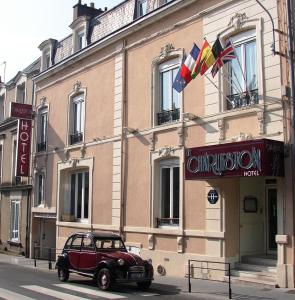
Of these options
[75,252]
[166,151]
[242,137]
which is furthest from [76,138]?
[242,137]

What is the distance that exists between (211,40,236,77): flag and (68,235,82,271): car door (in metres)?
6.17

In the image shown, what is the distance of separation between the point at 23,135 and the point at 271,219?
49.2ft

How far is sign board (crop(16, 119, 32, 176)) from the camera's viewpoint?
2569cm

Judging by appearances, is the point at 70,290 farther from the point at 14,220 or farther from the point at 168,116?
the point at 14,220

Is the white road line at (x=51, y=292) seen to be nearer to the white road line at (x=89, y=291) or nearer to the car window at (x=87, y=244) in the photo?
the white road line at (x=89, y=291)

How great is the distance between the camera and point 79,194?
2278 centimetres

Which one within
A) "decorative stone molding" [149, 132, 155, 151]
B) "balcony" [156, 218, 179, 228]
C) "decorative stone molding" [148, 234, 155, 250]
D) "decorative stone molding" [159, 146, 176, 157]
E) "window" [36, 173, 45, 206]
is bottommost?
"decorative stone molding" [148, 234, 155, 250]

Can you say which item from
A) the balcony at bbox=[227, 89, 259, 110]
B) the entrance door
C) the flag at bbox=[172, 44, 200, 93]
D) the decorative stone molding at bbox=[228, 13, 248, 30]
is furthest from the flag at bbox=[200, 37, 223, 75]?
the entrance door

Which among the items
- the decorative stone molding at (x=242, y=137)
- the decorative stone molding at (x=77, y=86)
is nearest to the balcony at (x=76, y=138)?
the decorative stone molding at (x=77, y=86)

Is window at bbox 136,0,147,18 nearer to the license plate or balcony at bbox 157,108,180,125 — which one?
balcony at bbox 157,108,180,125

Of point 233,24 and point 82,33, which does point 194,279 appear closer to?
point 233,24

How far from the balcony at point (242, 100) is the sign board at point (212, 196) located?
2.54m

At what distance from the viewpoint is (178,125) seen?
16.8m

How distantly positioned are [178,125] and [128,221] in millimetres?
4262
